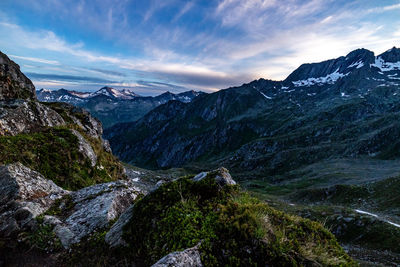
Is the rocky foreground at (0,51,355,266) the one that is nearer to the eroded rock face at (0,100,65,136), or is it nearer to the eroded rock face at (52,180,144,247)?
the eroded rock face at (52,180,144,247)

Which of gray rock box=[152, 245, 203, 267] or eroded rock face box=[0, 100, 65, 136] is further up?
eroded rock face box=[0, 100, 65, 136]

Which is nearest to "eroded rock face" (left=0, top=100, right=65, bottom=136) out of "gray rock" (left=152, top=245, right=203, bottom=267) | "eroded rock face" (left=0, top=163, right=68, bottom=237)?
"eroded rock face" (left=0, top=163, right=68, bottom=237)

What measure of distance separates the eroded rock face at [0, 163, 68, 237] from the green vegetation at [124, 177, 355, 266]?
5.05 m

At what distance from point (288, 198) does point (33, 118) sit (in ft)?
260

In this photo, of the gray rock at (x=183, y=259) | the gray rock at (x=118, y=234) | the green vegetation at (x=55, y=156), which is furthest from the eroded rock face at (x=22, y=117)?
the gray rock at (x=183, y=259)

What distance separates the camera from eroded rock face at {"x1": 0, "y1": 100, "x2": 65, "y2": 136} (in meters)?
Answer: 17.8

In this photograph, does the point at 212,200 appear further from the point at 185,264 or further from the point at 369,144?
the point at 369,144

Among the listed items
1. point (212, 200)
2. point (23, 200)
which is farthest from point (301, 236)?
point (23, 200)

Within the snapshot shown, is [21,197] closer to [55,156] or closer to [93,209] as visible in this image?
[93,209]

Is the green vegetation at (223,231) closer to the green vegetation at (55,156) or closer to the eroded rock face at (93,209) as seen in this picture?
the eroded rock face at (93,209)

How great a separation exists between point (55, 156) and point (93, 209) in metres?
10.0

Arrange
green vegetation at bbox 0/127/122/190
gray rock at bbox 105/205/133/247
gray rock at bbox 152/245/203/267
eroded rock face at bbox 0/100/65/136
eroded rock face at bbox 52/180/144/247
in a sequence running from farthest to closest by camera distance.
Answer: eroded rock face at bbox 0/100/65/136 < green vegetation at bbox 0/127/122/190 < eroded rock face at bbox 52/180/144/247 < gray rock at bbox 105/205/133/247 < gray rock at bbox 152/245/203/267

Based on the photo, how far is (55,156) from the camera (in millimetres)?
16672

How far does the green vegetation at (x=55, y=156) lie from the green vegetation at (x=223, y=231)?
37.7ft
